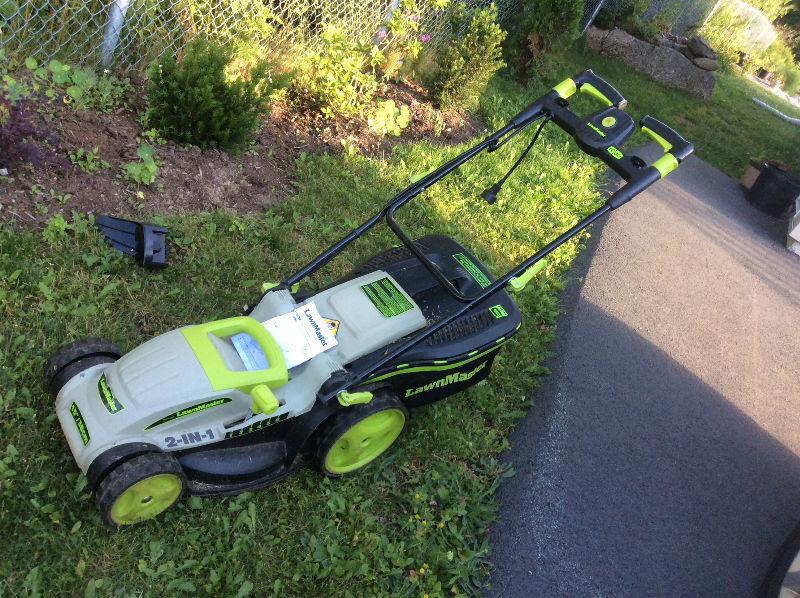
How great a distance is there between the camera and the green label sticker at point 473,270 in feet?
9.23

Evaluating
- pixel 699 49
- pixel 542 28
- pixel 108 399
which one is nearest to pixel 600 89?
pixel 108 399

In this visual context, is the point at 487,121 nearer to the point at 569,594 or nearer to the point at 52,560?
the point at 569,594

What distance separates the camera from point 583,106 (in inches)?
275

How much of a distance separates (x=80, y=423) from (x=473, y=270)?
1.67 metres

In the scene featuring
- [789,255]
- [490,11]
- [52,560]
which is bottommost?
[52,560]

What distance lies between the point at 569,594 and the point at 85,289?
235cm

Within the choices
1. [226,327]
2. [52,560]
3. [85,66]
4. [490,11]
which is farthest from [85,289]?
[490,11]

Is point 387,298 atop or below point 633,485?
atop

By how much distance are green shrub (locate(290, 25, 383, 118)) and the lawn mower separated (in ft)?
5.78

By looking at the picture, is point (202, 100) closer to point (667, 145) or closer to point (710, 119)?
point (667, 145)

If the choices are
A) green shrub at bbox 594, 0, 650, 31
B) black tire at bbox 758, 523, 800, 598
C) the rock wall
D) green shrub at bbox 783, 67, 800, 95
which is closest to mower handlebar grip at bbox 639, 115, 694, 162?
black tire at bbox 758, 523, 800, 598

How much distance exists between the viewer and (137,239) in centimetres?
295

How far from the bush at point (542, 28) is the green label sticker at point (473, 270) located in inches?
174

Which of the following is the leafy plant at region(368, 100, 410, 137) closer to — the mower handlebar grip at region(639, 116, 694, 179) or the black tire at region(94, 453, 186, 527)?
the mower handlebar grip at region(639, 116, 694, 179)
